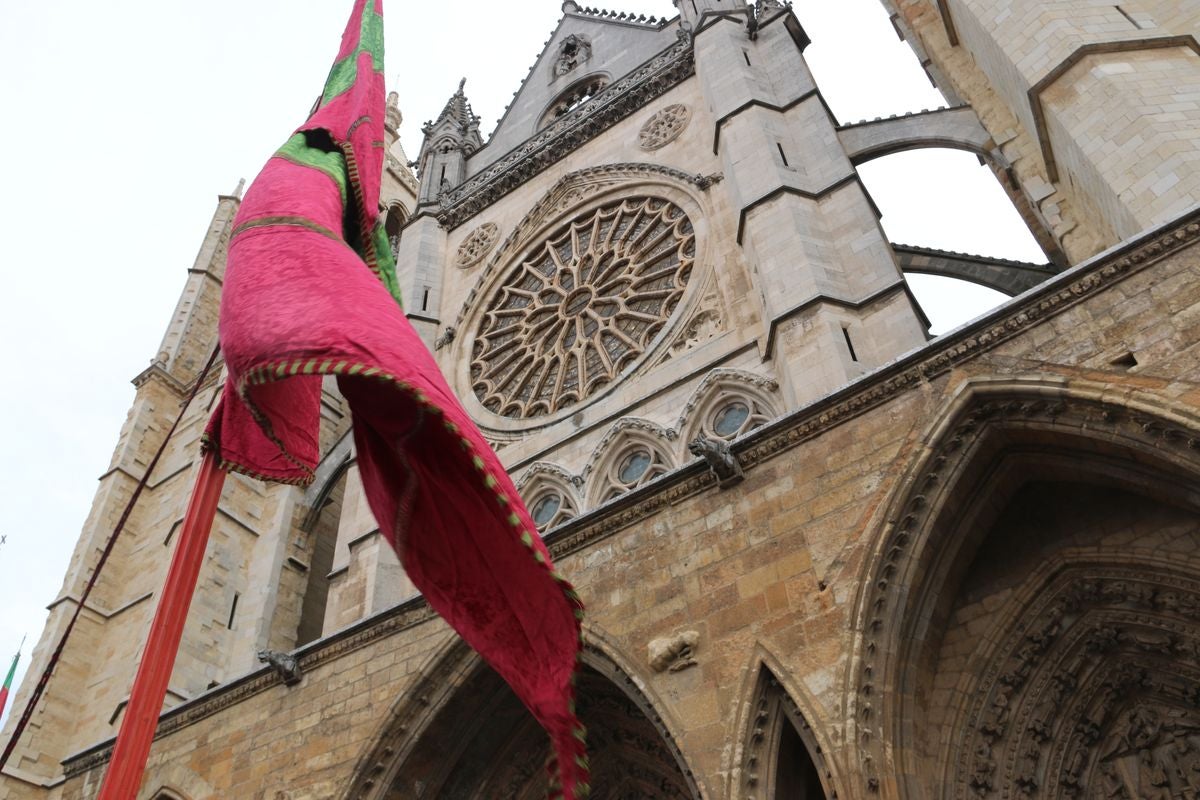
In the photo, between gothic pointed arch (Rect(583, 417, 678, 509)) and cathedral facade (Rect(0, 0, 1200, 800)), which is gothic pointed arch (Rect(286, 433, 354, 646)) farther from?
gothic pointed arch (Rect(583, 417, 678, 509))

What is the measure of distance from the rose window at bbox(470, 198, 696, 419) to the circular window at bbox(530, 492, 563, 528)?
3.94ft

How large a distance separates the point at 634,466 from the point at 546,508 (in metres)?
1.02

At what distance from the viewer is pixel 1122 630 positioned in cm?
446

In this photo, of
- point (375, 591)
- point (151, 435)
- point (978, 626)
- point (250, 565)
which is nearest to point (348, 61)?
point (375, 591)

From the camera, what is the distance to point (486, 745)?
629 cm

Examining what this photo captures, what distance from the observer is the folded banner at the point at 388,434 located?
3971mm

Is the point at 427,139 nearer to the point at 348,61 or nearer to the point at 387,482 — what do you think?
the point at 348,61

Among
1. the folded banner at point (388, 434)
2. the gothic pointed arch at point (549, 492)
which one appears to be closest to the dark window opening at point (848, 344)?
the gothic pointed arch at point (549, 492)

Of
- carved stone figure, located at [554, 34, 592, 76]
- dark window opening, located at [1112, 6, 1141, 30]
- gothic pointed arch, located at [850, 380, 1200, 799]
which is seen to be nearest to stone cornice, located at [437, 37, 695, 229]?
carved stone figure, located at [554, 34, 592, 76]

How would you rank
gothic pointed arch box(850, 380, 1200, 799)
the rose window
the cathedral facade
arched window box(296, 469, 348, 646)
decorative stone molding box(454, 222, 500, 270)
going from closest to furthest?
gothic pointed arch box(850, 380, 1200, 799)
the cathedral facade
the rose window
arched window box(296, 469, 348, 646)
decorative stone molding box(454, 222, 500, 270)

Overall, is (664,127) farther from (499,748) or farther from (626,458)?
(499,748)

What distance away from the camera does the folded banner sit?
3971mm

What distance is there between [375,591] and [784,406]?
4.12m

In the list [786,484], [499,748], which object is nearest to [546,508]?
[499,748]
